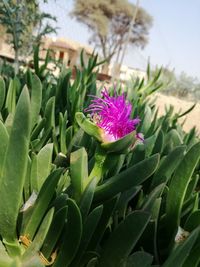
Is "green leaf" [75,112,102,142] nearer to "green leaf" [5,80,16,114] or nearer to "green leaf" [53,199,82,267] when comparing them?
"green leaf" [53,199,82,267]

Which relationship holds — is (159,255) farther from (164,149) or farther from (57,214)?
(164,149)

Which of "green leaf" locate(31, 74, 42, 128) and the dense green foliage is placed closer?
the dense green foliage

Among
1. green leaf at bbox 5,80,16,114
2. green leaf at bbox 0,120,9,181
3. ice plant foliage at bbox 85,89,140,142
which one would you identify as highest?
ice plant foliage at bbox 85,89,140,142

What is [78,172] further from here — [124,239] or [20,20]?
[20,20]

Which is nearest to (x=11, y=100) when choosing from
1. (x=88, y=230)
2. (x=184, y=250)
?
(x=88, y=230)

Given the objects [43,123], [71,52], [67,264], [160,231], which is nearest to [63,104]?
[43,123]

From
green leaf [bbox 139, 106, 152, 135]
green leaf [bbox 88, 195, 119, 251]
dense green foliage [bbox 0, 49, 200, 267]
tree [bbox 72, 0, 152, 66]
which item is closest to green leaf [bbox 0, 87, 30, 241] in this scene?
dense green foliage [bbox 0, 49, 200, 267]

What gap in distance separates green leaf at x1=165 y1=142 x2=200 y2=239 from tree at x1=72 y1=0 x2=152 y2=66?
2172 centimetres

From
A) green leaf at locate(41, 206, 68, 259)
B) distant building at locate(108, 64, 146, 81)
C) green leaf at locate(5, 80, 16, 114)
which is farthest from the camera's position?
distant building at locate(108, 64, 146, 81)

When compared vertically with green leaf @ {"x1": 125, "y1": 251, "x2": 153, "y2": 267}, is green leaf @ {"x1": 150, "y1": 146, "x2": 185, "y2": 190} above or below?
above

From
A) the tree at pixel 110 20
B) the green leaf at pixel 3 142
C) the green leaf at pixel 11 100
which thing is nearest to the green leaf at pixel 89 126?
the green leaf at pixel 3 142

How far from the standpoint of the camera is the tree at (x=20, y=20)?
2.96 m

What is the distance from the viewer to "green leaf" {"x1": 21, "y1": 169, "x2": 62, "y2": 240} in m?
0.56

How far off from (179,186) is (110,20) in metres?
24.0
